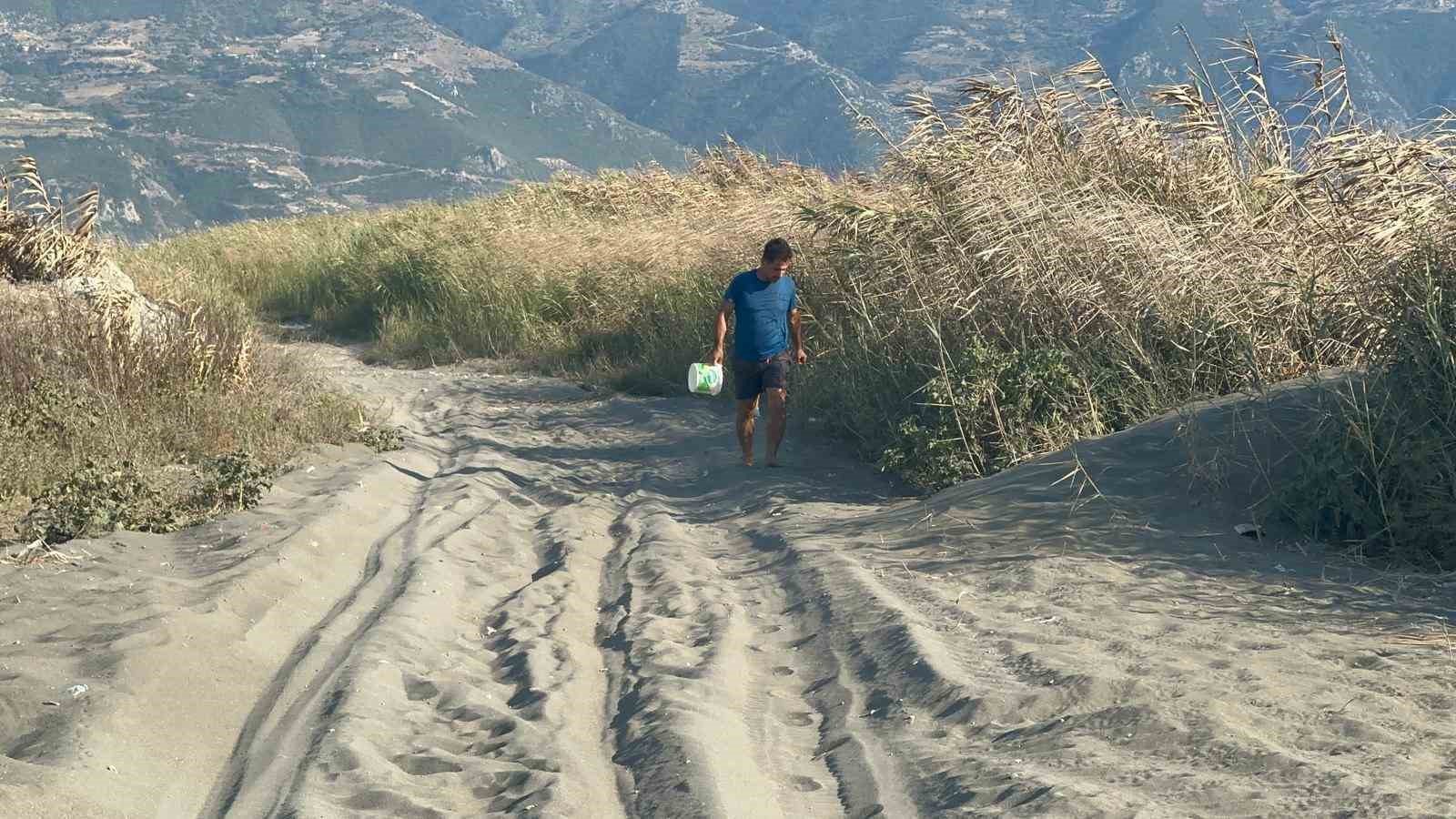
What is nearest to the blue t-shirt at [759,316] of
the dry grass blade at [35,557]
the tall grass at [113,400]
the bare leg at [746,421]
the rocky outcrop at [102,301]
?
the bare leg at [746,421]

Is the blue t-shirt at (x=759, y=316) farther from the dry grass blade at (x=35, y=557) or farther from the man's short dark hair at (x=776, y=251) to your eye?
the dry grass blade at (x=35, y=557)

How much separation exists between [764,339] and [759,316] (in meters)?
0.17

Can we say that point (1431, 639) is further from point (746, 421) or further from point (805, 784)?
point (746, 421)

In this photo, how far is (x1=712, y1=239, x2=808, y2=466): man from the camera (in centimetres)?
972

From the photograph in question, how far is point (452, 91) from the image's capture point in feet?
507

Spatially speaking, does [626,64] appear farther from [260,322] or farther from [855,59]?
[260,322]

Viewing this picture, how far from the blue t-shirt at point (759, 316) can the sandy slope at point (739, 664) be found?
1758 mm

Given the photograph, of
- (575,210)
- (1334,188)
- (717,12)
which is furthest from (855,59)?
(1334,188)

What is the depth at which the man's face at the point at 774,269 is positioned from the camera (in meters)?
9.73

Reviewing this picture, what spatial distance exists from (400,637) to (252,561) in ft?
4.12

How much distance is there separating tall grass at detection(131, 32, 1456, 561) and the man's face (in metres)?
1.00

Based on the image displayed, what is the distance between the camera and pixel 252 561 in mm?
6512

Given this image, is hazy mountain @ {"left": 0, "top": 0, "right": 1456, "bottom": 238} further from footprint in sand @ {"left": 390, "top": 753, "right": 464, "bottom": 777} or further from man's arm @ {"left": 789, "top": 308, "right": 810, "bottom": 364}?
footprint in sand @ {"left": 390, "top": 753, "right": 464, "bottom": 777}

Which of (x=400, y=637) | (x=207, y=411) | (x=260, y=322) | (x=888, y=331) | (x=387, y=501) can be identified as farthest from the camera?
(x=260, y=322)
